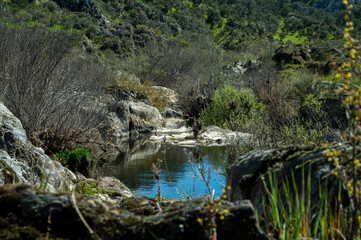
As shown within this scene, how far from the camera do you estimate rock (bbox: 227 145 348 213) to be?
2.29 m

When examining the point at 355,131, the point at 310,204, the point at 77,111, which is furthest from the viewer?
the point at 77,111

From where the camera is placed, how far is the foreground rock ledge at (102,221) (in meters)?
1.77

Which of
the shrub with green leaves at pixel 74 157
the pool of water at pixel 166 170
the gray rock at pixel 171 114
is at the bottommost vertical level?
the pool of water at pixel 166 170

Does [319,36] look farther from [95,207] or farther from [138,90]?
[95,207]

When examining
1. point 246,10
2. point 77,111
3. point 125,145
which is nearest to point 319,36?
point 246,10

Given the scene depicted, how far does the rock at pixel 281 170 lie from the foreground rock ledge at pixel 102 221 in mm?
503

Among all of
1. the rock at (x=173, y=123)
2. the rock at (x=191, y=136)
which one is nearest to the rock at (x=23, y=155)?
the rock at (x=191, y=136)

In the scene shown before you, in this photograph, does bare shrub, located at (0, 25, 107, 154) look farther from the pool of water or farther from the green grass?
the green grass

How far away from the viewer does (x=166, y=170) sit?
1245 centimetres

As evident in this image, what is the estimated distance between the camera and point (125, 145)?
57.4ft

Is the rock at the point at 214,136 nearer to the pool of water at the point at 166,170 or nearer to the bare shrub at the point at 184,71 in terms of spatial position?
the pool of water at the point at 166,170

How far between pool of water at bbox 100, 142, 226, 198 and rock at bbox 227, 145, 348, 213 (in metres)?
6.17

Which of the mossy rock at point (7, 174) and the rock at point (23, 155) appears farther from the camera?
the rock at point (23, 155)

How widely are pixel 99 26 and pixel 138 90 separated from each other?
3022 centimetres
